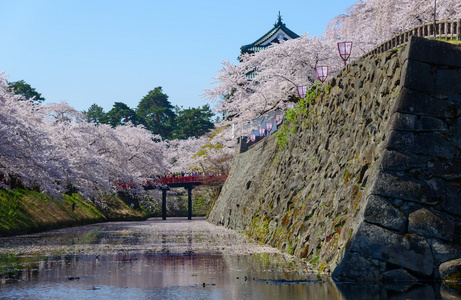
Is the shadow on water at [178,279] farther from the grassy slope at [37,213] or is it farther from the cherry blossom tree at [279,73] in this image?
the cherry blossom tree at [279,73]

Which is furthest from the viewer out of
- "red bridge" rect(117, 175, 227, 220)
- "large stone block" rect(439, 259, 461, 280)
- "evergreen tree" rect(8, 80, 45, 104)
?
"evergreen tree" rect(8, 80, 45, 104)

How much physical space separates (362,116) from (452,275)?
4881 mm

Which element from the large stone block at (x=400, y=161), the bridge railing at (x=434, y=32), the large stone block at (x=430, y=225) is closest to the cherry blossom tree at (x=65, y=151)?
the bridge railing at (x=434, y=32)

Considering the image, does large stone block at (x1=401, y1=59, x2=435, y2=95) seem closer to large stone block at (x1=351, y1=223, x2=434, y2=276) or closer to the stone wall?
the stone wall

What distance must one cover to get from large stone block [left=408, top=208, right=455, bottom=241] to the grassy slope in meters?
18.9

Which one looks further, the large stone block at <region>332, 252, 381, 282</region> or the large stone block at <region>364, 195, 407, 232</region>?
the large stone block at <region>364, 195, 407, 232</region>

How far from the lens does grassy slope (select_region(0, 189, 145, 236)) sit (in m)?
25.7

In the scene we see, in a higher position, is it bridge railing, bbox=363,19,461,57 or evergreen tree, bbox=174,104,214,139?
evergreen tree, bbox=174,104,214,139

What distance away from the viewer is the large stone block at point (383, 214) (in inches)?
401

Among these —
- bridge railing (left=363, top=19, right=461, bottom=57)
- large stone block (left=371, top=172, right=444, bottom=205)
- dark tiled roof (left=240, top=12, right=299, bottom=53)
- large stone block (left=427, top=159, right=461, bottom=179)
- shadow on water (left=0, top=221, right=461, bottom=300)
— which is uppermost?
dark tiled roof (left=240, top=12, right=299, bottom=53)

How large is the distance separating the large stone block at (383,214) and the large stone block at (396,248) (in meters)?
0.15

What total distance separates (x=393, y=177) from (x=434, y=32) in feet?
16.4

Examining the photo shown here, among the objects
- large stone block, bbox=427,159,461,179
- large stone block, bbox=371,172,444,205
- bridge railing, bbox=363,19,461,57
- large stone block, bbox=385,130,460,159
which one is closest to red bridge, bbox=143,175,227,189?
bridge railing, bbox=363,19,461,57

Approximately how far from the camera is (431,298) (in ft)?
26.1
